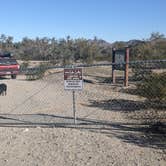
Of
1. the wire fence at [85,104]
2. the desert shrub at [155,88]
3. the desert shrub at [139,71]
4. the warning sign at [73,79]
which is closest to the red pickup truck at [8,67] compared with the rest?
the desert shrub at [139,71]

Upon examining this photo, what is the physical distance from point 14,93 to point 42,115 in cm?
460

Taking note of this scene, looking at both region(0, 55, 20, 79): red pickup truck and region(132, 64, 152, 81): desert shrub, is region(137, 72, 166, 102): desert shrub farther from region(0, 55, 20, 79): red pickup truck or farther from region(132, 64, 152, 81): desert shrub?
region(0, 55, 20, 79): red pickup truck

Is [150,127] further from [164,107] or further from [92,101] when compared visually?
[92,101]

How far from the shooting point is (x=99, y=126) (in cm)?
1108

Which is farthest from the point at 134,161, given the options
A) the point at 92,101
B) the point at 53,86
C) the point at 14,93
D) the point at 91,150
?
the point at 53,86

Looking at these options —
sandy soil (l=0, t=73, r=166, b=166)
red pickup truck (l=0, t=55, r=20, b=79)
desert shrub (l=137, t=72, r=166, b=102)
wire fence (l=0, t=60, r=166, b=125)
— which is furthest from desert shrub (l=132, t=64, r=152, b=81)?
desert shrub (l=137, t=72, r=166, b=102)

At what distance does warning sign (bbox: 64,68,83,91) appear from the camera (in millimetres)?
10922

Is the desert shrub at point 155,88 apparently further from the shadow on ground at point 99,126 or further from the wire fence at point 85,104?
the shadow on ground at point 99,126

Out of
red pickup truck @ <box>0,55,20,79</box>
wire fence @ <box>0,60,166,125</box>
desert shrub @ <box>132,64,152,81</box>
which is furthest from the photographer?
red pickup truck @ <box>0,55,20,79</box>

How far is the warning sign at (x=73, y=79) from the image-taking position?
10.9 meters

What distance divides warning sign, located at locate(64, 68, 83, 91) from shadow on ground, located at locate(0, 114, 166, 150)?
95cm

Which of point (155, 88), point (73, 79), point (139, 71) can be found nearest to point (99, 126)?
point (73, 79)

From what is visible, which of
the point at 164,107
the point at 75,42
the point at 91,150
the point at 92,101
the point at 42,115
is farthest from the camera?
the point at 75,42

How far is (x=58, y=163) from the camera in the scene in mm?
8266
